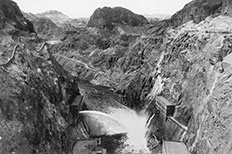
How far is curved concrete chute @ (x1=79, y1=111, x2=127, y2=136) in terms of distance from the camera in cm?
3759

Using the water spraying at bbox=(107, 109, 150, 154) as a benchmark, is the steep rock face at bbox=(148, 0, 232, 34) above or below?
above

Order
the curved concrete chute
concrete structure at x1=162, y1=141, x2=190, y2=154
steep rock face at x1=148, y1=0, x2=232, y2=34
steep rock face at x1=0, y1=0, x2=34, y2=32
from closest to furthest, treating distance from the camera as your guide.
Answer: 1. concrete structure at x1=162, y1=141, x2=190, y2=154
2. the curved concrete chute
3. steep rock face at x1=0, y1=0, x2=34, y2=32
4. steep rock face at x1=148, y1=0, x2=232, y2=34

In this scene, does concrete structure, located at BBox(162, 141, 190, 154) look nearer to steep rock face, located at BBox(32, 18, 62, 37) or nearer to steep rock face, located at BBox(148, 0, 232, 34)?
steep rock face, located at BBox(148, 0, 232, 34)

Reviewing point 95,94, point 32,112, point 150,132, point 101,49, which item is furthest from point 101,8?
point 32,112

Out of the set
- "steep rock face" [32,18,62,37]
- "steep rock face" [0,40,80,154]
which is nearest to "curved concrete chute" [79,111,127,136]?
"steep rock face" [0,40,80,154]

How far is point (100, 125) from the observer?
38.5 meters

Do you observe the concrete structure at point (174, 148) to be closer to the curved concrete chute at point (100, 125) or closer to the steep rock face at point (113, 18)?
the curved concrete chute at point (100, 125)

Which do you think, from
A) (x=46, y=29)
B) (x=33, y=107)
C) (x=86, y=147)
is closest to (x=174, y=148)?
(x=86, y=147)

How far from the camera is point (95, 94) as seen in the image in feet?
191

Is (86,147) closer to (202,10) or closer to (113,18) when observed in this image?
(202,10)

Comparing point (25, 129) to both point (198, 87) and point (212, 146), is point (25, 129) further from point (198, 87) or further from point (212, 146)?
point (198, 87)

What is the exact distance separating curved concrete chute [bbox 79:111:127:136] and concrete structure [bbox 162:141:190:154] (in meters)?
11.2

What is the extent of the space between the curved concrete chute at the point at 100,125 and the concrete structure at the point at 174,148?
441 inches

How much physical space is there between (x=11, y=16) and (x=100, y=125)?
24089 mm
